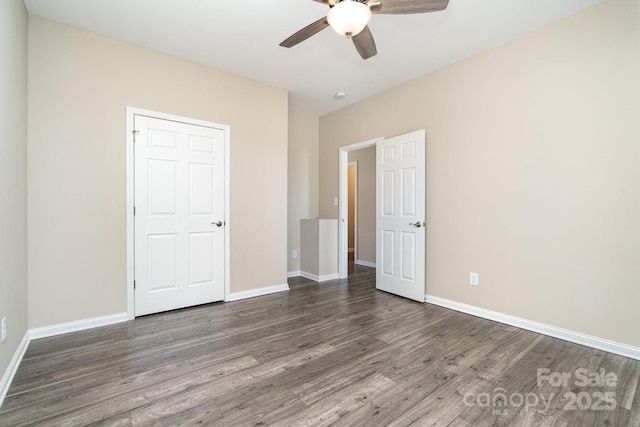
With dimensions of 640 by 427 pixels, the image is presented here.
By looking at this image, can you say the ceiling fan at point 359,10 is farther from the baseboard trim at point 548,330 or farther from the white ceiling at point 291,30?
the baseboard trim at point 548,330

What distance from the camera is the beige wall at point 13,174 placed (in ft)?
5.90

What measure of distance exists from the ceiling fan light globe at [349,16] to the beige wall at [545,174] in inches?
74.4

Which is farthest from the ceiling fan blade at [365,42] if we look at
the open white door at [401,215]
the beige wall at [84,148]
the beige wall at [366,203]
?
the beige wall at [366,203]

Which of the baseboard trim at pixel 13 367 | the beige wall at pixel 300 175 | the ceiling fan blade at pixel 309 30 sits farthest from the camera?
the beige wall at pixel 300 175

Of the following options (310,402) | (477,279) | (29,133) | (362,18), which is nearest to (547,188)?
(477,279)

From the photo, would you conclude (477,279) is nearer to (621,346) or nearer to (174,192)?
(621,346)

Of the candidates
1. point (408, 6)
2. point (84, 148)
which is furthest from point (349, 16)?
point (84, 148)

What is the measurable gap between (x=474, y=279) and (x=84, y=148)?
404cm

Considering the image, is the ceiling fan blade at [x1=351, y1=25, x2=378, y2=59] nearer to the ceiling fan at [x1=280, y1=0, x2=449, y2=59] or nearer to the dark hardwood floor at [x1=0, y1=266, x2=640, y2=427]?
the ceiling fan at [x1=280, y1=0, x2=449, y2=59]

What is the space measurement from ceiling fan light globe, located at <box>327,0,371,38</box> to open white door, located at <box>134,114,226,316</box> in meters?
2.15

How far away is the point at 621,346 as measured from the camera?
223cm

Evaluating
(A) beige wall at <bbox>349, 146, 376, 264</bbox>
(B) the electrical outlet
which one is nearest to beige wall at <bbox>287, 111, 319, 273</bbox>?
(A) beige wall at <bbox>349, 146, 376, 264</bbox>

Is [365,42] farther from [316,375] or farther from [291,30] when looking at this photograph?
[316,375]

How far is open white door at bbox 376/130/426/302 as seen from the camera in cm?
350
